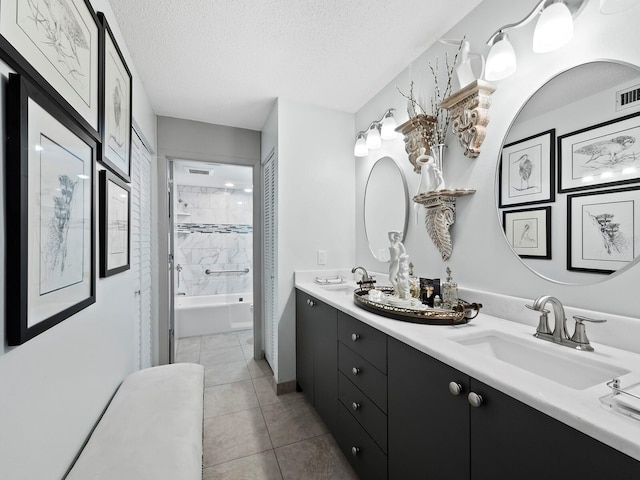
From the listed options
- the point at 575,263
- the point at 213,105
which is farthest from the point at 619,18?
the point at 213,105

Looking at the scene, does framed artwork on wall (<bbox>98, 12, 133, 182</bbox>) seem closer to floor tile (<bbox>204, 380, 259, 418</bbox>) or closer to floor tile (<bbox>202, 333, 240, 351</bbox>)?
floor tile (<bbox>204, 380, 259, 418</bbox>)

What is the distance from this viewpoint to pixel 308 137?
98.3 inches

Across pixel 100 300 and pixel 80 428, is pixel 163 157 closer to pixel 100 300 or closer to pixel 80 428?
pixel 100 300

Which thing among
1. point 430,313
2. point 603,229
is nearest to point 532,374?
point 430,313

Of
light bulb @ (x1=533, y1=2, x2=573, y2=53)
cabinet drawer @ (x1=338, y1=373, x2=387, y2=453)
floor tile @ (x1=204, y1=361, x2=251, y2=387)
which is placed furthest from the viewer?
floor tile @ (x1=204, y1=361, x2=251, y2=387)

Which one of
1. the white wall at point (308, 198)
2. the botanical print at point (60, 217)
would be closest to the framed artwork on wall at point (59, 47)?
the botanical print at point (60, 217)

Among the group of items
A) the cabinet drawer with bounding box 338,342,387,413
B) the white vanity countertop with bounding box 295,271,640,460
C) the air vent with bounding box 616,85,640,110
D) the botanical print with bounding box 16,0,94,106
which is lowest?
the cabinet drawer with bounding box 338,342,387,413

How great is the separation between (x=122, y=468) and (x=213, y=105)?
251cm

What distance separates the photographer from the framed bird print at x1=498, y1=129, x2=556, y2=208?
1.17 m

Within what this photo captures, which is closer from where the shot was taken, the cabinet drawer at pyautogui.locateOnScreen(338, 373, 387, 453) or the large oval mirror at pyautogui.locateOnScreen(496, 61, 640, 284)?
the large oval mirror at pyautogui.locateOnScreen(496, 61, 640, 284)

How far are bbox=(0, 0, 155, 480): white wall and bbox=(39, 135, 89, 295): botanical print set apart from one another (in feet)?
0.43

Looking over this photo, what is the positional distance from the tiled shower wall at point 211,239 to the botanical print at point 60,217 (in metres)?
4.01

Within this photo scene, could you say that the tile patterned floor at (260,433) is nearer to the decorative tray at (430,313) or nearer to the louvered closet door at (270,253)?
the louvered closet door at (270,253)

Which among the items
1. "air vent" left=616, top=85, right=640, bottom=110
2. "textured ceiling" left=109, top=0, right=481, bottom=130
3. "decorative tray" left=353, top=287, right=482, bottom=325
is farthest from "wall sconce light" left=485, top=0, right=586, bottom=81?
"decorative tray" left=353, top=287, right=482, bottom=325
